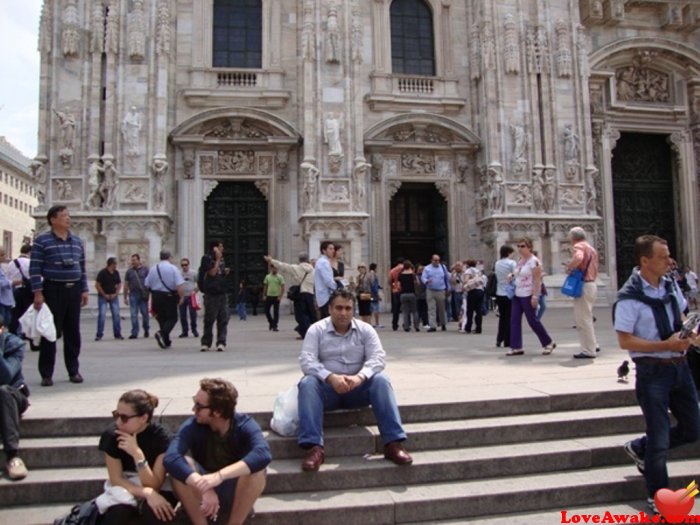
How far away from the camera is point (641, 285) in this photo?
450cm

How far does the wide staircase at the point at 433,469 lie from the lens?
175 inches

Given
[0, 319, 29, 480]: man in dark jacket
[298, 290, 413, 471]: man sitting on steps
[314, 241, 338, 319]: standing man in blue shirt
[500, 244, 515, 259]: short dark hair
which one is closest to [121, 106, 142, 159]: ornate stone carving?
[314, 241, 338, 319]: standing man in blue shirt

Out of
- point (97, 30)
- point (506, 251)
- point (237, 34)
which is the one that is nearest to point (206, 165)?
Result: point (237, 34)

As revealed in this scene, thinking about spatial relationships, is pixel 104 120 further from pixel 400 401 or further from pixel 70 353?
pixel 400 401

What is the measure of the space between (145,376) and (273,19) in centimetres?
1691

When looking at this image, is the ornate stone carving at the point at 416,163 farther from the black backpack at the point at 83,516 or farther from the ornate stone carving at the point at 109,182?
the black backpack at the point at 83,516

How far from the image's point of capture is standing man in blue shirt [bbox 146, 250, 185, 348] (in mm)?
11008

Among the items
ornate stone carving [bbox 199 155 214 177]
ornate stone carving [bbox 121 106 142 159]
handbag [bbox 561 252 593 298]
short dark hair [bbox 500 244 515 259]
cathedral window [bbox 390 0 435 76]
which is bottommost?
handbag [bbox 561 252 593 298]

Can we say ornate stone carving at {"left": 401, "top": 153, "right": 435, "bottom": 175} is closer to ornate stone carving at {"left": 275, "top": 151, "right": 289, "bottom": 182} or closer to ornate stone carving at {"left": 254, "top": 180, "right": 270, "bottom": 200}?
ornate stone carving at {"left": 275, "top": 151, "right": 289, "bottom": 182}

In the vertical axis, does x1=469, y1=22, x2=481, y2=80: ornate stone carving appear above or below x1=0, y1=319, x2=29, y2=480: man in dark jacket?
above

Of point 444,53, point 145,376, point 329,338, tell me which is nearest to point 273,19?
point 444,53

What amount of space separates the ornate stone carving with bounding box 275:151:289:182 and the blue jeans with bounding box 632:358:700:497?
1707 cm

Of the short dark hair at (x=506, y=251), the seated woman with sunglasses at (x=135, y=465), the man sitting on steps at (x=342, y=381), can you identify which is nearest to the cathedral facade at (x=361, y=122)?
the short dark hair at (x=506, y=251)

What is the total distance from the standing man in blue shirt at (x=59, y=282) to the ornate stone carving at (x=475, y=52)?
17.7 m
